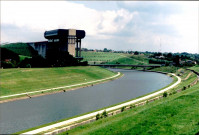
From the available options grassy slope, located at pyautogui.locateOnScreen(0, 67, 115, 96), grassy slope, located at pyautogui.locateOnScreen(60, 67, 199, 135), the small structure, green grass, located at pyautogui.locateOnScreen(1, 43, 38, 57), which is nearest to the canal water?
grassy slope, located at pyautogui.locateOnScreen(60, 67, 199, 135)

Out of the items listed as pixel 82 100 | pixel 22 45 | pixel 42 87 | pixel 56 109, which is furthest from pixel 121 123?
pixel 22 45

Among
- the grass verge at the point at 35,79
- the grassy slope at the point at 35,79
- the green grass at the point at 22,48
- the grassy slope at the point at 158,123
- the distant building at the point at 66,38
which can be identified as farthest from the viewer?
the green grass at the point at 22,48

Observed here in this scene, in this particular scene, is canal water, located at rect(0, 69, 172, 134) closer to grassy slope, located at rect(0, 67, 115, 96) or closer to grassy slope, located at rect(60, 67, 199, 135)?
grassy slope, located at rect(60, 67, 199, 135)

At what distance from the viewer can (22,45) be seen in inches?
7421

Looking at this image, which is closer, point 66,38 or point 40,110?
point 40,110

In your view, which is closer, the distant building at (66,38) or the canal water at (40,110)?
the canal water at (40,110)

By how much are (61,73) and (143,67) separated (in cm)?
10703

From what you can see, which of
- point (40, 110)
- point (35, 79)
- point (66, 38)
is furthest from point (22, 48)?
point (40, 110)

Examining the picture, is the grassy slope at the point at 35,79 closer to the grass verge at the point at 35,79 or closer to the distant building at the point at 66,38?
the grass verge at the point at 35,79

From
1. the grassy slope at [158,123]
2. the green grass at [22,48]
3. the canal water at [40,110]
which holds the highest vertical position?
the green grass at [22,48]

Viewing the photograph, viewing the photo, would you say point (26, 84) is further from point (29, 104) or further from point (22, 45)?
point (22, 45)

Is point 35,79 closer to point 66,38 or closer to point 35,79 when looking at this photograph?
point 35,79

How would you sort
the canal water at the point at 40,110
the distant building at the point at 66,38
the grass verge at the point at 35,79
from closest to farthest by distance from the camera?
1. the canal water at the point at 40,110
2. the grass verge at the point at 35,79
3. the distant building at the point at 66,38

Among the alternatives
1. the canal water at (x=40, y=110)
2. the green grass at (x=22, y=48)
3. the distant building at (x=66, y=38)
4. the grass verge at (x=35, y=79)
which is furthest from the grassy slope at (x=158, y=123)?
the green grass at (x=22, y=48)
